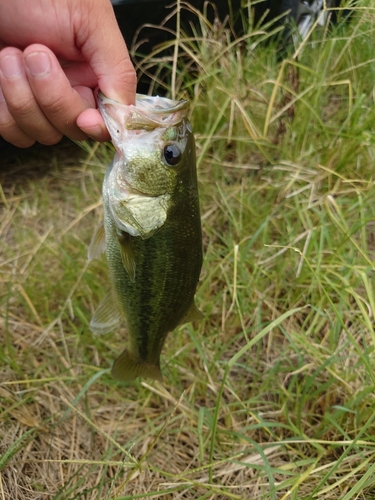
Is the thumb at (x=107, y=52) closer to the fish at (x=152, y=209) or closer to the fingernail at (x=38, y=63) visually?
the fish at (x=152, y=209)

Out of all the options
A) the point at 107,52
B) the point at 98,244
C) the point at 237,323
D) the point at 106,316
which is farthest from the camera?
the point at 237,323

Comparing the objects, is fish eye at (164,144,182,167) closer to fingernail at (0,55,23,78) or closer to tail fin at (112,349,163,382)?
fingernail at (0,55,23,78)

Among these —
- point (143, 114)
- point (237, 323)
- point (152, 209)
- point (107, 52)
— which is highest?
point (107, 52)

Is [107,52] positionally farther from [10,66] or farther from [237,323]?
[237,323]

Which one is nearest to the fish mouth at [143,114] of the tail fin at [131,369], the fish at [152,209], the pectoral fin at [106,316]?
the fish at [152,209]

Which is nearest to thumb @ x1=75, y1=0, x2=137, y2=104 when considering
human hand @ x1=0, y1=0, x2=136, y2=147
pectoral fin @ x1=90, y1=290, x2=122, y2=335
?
human hand @ x1=0, y1=0, x2=136, y2=147

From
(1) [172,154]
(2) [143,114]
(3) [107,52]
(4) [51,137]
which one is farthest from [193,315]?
(3) [107,52]
